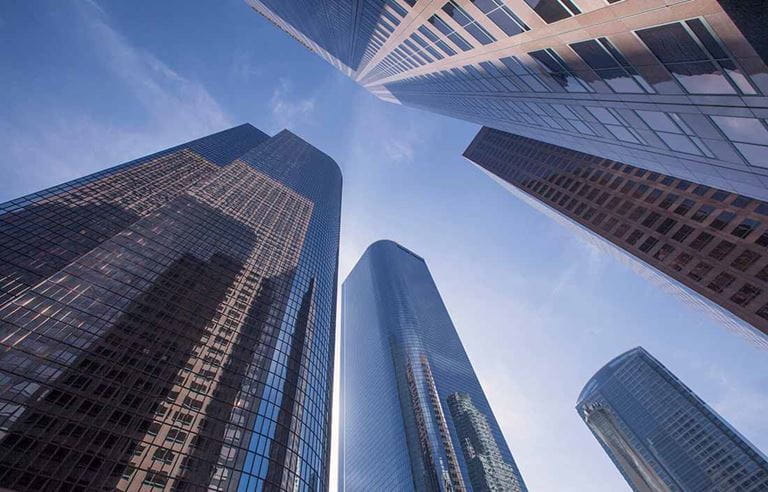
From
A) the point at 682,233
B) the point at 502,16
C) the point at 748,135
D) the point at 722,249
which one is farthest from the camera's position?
the point at 682,233

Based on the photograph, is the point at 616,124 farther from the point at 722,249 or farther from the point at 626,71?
the point at 722,249

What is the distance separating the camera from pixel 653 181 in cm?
7975

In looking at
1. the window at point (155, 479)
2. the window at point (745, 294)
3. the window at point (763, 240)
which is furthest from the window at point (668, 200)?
the window at point (155, 479)

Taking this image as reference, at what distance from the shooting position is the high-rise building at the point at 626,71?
11.7 meters

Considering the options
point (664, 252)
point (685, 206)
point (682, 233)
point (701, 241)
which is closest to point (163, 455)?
point (664, 252)

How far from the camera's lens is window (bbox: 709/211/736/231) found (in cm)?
6406

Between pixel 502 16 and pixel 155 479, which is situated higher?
pixel 502 16

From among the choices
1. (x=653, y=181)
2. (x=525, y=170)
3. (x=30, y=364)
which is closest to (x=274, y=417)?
(x=30, y=364)

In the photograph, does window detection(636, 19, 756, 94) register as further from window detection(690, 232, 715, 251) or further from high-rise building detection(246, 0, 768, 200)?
window detection(690, 232, 715, 251)

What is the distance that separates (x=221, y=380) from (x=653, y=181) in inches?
3737

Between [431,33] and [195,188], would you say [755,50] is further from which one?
[195,188]

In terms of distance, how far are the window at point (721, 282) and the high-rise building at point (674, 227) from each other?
4.7 inches

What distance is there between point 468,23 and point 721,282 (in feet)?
210

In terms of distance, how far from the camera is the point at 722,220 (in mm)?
64938
